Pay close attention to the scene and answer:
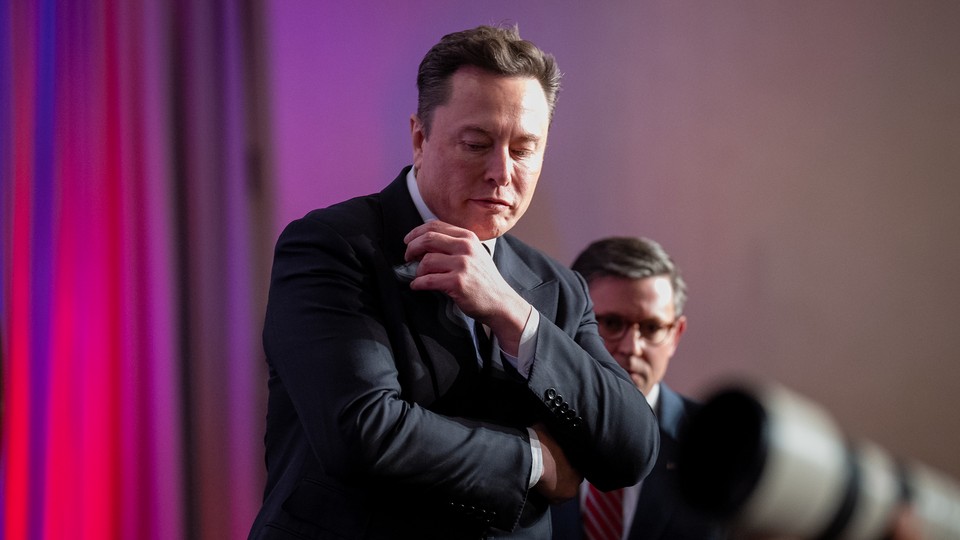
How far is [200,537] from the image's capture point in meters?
2.86

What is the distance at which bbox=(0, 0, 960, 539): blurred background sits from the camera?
2621mm

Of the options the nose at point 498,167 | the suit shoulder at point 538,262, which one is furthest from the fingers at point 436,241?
the suit shoulder at point 538,262

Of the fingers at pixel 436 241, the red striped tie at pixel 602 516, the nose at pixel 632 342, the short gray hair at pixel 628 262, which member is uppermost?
the fingers at pixel 436 241

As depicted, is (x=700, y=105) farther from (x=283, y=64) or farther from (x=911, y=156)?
(x=283, y=64)

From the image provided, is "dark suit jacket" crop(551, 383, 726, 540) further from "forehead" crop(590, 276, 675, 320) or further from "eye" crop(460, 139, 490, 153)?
"eye" crop(460, 139, 490, 153)

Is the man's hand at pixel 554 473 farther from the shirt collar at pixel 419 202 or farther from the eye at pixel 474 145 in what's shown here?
the eye at pixel 474 145

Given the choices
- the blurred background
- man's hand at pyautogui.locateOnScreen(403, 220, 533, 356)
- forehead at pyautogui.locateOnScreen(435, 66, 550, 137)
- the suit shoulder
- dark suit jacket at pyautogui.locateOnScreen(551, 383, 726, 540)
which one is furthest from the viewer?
the blurred background

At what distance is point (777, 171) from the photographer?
340 centimetres

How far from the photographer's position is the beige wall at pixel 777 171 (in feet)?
10.9

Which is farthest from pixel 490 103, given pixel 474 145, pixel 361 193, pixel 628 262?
pixel 361 193

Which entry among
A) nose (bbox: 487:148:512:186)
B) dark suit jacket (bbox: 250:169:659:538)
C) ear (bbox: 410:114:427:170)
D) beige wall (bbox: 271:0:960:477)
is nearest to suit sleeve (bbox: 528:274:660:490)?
dark suit jacket (bbox: 250:169:659:538)

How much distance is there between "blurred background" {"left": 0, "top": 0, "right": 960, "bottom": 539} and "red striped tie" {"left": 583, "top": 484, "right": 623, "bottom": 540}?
111cm

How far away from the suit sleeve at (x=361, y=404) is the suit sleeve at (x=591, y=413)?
0.26ft

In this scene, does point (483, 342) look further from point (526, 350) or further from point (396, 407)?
point (396, 407)
